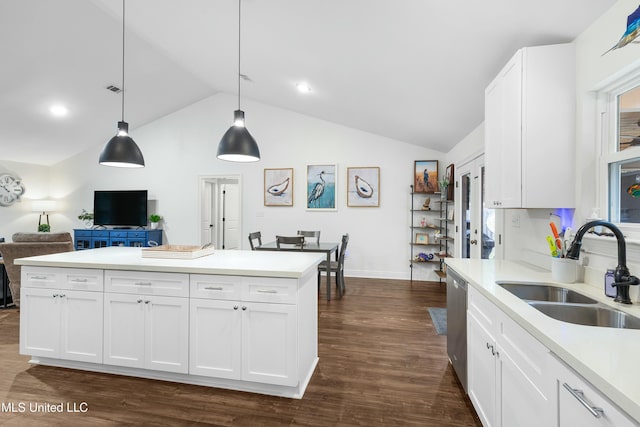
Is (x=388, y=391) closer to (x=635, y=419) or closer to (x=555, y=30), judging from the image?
(x=635, y=419)

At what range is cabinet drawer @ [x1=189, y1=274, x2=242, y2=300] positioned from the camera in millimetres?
2090

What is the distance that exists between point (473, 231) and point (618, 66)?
2679 millimetres

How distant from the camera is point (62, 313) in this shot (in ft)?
7.77

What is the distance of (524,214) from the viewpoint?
8.32ft

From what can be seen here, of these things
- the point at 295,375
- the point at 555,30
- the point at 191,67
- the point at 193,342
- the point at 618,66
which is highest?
the point at 191,67

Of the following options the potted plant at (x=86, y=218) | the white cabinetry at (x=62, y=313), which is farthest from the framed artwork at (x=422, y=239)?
the potted plant at (x=86, y=218)

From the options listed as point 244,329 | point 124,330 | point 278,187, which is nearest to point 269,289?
point 244,329

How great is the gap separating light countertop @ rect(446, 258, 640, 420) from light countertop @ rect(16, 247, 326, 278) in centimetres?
118

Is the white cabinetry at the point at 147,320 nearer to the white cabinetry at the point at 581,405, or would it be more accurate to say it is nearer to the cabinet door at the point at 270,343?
the cabinet door at the point at 270,343

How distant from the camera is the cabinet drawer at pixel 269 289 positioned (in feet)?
6.58

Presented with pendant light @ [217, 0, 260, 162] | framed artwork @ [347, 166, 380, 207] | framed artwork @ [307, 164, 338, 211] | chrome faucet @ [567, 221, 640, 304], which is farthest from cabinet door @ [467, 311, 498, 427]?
framed artwork @ [307, 164, 338, 211]

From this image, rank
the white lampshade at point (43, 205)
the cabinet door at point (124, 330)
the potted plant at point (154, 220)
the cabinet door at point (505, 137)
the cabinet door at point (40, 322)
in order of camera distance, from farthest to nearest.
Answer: the white lampshade at point (43, 205) < the potted plant at point (154, 220) < the cabinet door at point (40, 322) < the cabinet door at point (124, 330) < the cabinet door at point (505, 137)

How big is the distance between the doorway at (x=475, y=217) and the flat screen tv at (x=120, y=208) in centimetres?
614

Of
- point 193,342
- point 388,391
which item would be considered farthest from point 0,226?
point 388,391
